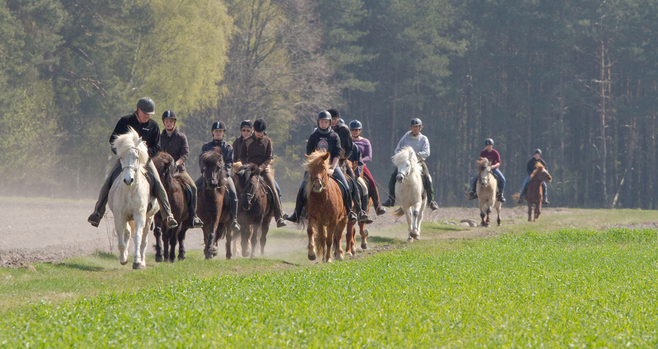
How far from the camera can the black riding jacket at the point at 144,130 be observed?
13.7 meters

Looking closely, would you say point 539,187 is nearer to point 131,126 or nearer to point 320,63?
point 131,126

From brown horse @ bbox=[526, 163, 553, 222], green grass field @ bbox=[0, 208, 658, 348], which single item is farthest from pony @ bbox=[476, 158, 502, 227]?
green grass field @ bbox=[0, 208, 658, 348]

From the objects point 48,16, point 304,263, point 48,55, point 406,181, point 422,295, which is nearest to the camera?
point 422,295

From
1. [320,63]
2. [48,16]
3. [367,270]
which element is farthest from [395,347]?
[320,63]

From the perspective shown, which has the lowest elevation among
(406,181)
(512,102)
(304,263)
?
(304,263)

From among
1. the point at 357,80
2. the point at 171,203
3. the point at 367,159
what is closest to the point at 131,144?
the point at 171,203

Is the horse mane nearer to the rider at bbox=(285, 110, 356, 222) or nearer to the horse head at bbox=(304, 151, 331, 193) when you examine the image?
the rider at bbox=(285, 110, 356, 222)

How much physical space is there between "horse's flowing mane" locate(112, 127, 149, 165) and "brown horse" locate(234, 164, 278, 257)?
343 cm

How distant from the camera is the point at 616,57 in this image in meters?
56.7

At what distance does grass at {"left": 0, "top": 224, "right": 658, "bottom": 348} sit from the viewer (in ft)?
22.1

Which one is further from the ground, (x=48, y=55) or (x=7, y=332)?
(x=48, y=55)

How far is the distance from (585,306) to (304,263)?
7.60 m

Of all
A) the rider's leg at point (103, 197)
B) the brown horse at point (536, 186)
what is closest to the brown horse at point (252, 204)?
the rider's leg at point (103, 197)

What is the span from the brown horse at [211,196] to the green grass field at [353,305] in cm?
200
